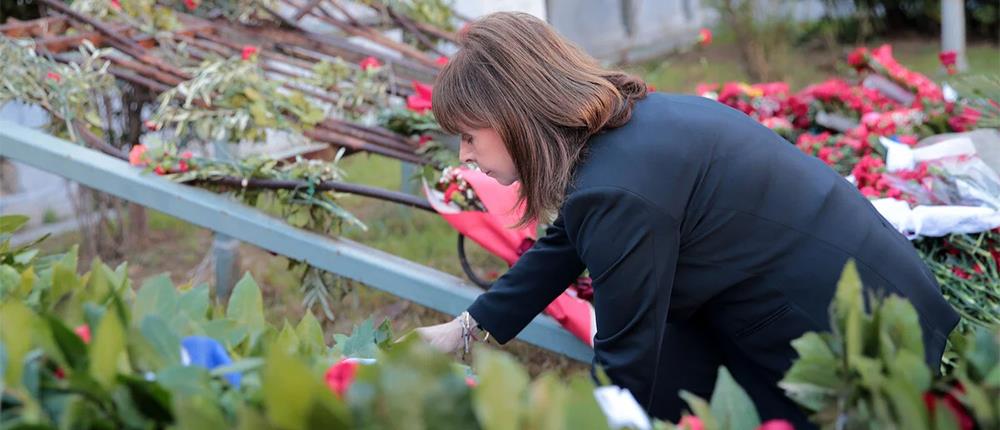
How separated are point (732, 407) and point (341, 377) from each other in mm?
441

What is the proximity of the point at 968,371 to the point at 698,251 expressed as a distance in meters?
0.75

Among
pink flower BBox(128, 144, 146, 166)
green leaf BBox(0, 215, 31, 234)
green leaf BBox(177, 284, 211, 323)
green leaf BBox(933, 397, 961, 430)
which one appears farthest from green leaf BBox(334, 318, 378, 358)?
pink flower BBox(128, 144, 146, 166)

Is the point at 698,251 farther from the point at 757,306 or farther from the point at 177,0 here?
the point at 177,0

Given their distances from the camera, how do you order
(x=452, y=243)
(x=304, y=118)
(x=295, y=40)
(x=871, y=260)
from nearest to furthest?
(x=871, y=260)
(x=304, y=118)
(x=295, y=40)
(x=452, y=243)

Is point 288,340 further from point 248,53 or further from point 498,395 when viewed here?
point 248,53

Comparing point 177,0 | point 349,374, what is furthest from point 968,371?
point 177,0

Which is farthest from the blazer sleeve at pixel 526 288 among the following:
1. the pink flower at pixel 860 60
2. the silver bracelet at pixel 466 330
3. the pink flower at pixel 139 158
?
the pink flower at pixel 860 60

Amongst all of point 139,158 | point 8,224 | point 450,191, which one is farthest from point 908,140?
point 8,224

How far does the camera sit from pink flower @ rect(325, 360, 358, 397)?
1.08 m

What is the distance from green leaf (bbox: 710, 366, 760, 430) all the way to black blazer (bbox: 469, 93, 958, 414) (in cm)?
55

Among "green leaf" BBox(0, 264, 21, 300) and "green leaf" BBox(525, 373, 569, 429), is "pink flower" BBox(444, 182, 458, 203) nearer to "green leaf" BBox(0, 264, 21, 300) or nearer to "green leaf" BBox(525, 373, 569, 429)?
"green leaf" BBox(0, 264, 21, 300)

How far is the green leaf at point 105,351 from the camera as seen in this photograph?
1.12 meters

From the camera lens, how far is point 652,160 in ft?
5.79

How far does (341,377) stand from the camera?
112 centimetres
